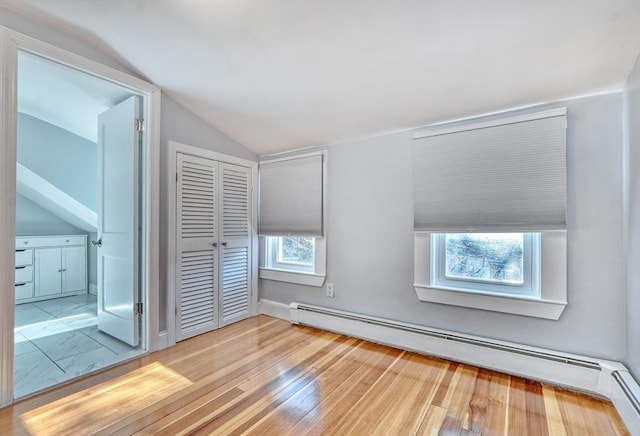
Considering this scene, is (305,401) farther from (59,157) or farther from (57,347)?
(59,157)

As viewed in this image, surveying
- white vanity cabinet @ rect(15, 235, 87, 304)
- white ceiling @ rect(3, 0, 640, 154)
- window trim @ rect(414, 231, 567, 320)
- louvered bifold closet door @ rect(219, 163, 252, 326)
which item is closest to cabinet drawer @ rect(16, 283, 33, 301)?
white vanity cabinet @ rect(15, 235, 87, 304)

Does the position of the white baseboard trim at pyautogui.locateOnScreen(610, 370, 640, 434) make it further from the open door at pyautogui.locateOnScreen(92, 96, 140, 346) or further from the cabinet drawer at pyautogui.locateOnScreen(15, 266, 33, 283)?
the cabinet drawer at pyautogui.locateOnScreen(15, 266, 33, 283)

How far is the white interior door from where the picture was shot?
2.31 metres

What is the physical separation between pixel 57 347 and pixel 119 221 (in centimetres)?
112

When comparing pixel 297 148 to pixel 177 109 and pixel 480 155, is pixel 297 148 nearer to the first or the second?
pixel 177 109

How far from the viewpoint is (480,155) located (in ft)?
6.84

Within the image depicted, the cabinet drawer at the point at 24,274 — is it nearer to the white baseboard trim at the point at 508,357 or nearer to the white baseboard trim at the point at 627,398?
the white baseboard trim at the point at 508,357

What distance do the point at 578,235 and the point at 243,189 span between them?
9.21 feet

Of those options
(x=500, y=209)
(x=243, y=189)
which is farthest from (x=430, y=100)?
(x=243, y=189)

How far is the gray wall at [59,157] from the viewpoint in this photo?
3.26 meters

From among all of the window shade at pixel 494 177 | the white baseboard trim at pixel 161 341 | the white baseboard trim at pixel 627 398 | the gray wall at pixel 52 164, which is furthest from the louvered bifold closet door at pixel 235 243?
the white baseboard trim at pixel 627 398

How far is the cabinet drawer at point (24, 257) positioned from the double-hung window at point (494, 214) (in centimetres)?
455

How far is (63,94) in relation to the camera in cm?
266

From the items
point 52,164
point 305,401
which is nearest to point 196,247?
point 305,401
